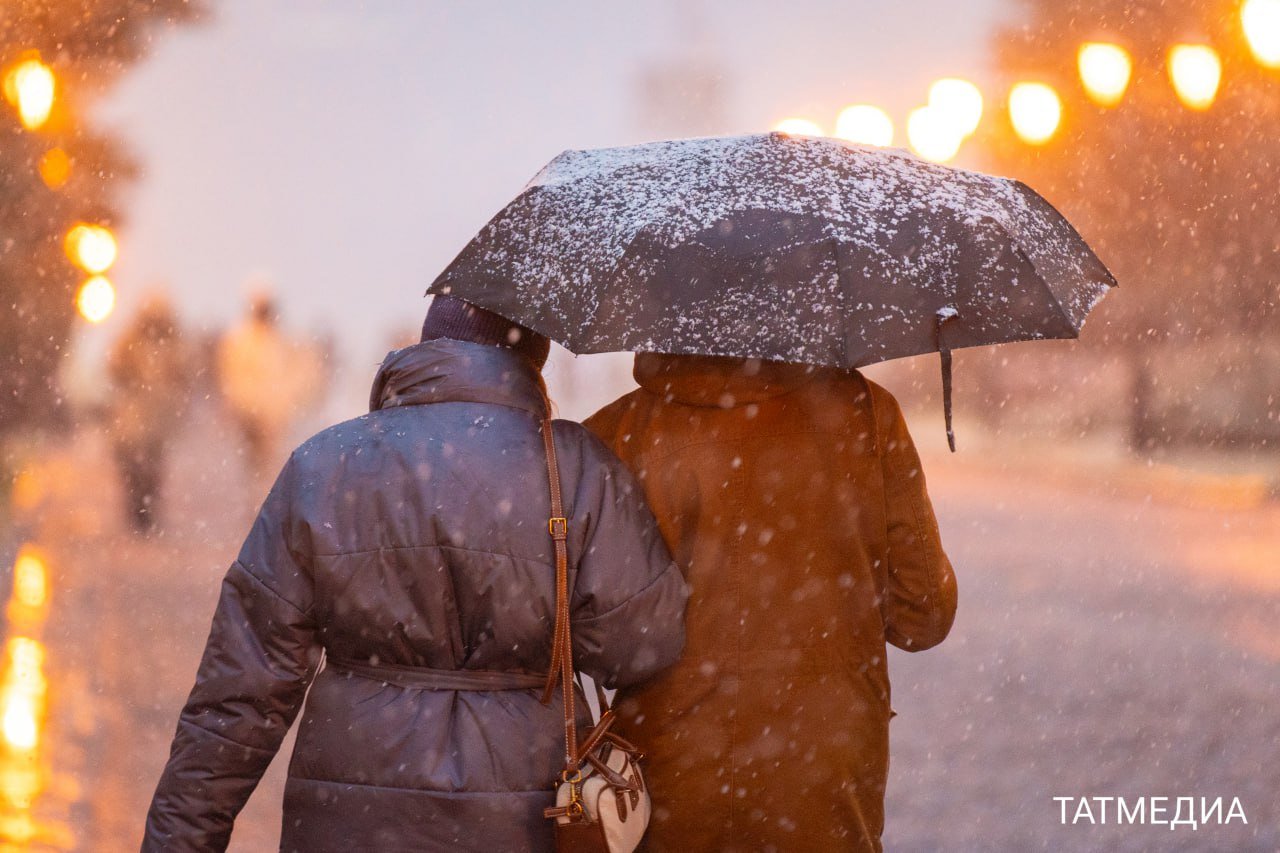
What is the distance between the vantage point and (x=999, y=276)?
2.76 m

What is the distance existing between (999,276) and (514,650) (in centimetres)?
113

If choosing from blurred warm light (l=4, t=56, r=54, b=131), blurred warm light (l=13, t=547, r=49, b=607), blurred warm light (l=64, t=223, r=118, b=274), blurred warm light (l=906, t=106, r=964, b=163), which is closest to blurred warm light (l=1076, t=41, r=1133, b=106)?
blurred warm light (l=906, t=106, r=964, b=163)

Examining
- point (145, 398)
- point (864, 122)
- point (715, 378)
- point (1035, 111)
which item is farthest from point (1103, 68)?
point (145, 398)

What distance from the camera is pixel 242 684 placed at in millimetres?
2574

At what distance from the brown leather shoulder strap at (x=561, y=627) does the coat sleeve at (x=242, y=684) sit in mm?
431

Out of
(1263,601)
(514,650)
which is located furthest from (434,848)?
(1263,601)

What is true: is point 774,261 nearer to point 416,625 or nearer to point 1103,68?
point 416,625

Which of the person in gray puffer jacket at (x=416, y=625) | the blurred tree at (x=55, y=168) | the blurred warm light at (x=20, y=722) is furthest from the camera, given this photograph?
the blurred tree at (x=55, y=168)

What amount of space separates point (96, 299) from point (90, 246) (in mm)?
760

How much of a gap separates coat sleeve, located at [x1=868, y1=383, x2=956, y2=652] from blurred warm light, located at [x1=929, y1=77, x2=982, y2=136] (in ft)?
25.8

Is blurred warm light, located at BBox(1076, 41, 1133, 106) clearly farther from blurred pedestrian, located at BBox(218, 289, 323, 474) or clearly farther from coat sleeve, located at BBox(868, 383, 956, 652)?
blurred pedestrian, located at BBox(218, 289, 323, 474)

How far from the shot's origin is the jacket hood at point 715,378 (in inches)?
112

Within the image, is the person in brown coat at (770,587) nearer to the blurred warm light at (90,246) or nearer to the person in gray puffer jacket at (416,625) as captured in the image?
the person in gray puffer jacket at (416,625)

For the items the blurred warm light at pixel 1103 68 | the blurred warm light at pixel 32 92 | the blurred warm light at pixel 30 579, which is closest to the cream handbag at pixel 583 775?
the blurred warm light at pixel 30 579
